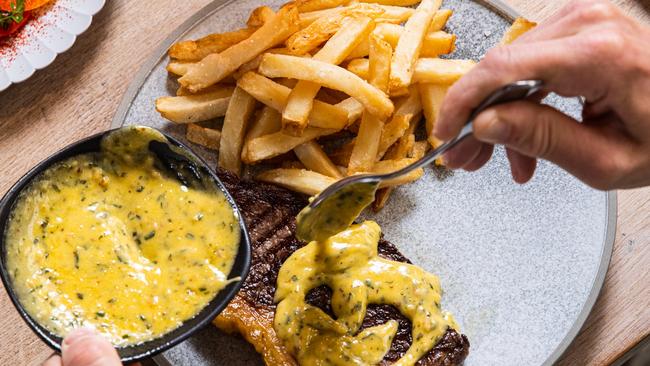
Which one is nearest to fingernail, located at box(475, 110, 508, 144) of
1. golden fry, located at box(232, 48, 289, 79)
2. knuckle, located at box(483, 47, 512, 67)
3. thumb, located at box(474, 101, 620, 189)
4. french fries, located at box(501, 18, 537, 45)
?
thumb, located at box(474, 101, 620, 189)

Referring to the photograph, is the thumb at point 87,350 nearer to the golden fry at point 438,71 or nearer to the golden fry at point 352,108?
the golden fry at point 352,108

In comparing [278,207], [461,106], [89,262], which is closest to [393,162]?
[278,207]

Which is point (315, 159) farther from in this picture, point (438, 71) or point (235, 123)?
point (438, 71)

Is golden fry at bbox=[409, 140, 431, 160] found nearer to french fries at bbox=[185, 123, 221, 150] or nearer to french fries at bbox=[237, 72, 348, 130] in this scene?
french fries at bbox=[237, 72, 348, 130]

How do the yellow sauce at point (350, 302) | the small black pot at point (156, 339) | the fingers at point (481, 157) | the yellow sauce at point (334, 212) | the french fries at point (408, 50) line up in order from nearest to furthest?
the small black pot at point (156, 339) → the fingers at point (481, 157) → the yellow sauce at point (334, 212) → the yellow sauce at point (350, 302) → the french fries at point (408, 50)

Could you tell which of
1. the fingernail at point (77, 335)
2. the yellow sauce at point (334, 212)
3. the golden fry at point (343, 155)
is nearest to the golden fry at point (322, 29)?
the golden fry at point (343, 155)

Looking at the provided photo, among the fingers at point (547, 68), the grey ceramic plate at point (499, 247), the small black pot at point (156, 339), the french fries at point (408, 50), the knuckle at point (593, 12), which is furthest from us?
the french fries at point (408, 50)
